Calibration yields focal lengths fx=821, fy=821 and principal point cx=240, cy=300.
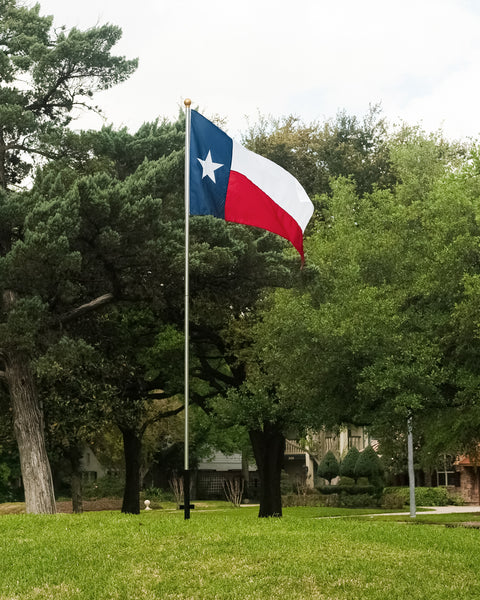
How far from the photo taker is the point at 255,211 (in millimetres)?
16672

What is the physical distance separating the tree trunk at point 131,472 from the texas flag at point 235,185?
2167 centimetres

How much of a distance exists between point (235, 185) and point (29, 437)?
13.4 meters

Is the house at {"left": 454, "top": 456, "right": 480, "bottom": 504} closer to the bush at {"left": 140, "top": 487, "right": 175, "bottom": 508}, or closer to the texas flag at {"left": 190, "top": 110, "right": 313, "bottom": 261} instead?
the bush at {"left": 140, "top": 487, "right": 175, "bottom": 508}

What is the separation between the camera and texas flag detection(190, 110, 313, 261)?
16312 mm

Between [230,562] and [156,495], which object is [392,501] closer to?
[156,495]

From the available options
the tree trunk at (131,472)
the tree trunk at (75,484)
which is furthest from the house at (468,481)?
the tree trunk at (75,484)

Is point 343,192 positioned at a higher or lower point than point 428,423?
higher

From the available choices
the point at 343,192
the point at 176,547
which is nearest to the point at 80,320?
the point at 343,192

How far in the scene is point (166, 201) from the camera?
83.7ft

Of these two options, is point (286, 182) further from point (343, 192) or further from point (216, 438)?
point (216, 438)

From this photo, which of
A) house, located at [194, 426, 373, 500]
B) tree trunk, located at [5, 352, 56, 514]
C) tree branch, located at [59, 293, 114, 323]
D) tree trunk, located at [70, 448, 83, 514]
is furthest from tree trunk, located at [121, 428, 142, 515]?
house, located at [194, 426, 373, 500]

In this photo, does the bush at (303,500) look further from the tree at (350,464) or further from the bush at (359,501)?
the tree at (350,464)

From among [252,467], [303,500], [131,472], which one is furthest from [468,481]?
[131,472]

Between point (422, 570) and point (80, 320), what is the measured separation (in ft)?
60.5
